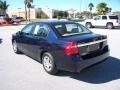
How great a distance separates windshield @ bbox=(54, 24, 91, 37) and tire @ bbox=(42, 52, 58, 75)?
0.73m

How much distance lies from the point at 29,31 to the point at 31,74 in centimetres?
181

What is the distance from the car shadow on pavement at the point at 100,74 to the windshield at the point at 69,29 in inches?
46.1

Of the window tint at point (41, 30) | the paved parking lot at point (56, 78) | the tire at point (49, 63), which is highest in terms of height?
the window tint at point (41, 30)

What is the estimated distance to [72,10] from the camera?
131125 mm

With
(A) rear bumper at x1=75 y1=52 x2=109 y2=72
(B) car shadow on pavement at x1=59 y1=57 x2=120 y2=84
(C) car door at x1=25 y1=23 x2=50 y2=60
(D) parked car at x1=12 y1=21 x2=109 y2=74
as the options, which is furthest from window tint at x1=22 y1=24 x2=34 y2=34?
(A) rear bumper at x1=75 y1=52 x2=109 y2=72

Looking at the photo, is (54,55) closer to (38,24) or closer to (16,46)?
(38,24)

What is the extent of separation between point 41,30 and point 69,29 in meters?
0.87

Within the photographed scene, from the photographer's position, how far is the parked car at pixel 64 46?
5324mm

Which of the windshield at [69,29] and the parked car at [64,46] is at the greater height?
the windshield at [69,29]

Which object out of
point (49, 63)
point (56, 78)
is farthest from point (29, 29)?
point (56, 78)

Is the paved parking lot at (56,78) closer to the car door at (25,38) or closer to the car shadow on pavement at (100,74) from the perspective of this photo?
the car shadow on pavement at (100,74)

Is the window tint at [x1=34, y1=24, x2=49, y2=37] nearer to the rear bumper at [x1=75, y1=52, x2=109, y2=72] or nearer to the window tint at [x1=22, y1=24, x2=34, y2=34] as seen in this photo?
the window tint at [x1=22, y1=24, x2=34, y2=34]

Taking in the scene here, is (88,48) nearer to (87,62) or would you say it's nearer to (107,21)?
(87,62)


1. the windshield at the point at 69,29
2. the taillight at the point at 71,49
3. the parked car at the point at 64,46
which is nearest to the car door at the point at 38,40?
the parked car at the point at 64,46
